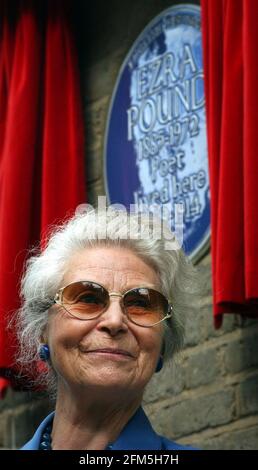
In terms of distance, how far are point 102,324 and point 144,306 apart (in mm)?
124

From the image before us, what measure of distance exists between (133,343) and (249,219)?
0.93 m

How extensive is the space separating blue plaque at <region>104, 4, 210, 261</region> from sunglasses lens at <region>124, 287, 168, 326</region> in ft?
5.59

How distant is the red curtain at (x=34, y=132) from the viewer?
17.2ft

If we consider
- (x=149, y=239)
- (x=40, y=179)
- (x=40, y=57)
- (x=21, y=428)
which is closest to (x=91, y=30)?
(x=40, y=57)

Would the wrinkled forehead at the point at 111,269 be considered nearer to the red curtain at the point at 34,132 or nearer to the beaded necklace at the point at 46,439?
the beaded necklace at the point at 46,439

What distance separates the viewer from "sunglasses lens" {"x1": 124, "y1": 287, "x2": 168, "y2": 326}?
324 cm

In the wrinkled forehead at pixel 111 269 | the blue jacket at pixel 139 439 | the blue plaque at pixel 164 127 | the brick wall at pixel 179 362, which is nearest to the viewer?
the blue jacket at pixel 139 439

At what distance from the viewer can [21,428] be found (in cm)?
582

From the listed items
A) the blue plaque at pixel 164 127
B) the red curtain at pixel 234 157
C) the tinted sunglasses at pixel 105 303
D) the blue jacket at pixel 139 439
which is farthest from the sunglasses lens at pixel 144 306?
the blue plaque at pixel 164 127

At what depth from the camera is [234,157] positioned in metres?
4.15

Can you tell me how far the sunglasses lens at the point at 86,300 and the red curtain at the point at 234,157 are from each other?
0.81m

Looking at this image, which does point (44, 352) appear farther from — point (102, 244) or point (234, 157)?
point (234, 157)

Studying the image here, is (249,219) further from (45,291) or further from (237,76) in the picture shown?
(45,291)

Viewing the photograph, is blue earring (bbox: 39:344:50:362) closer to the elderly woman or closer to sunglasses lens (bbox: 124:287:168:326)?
the elderly woman
